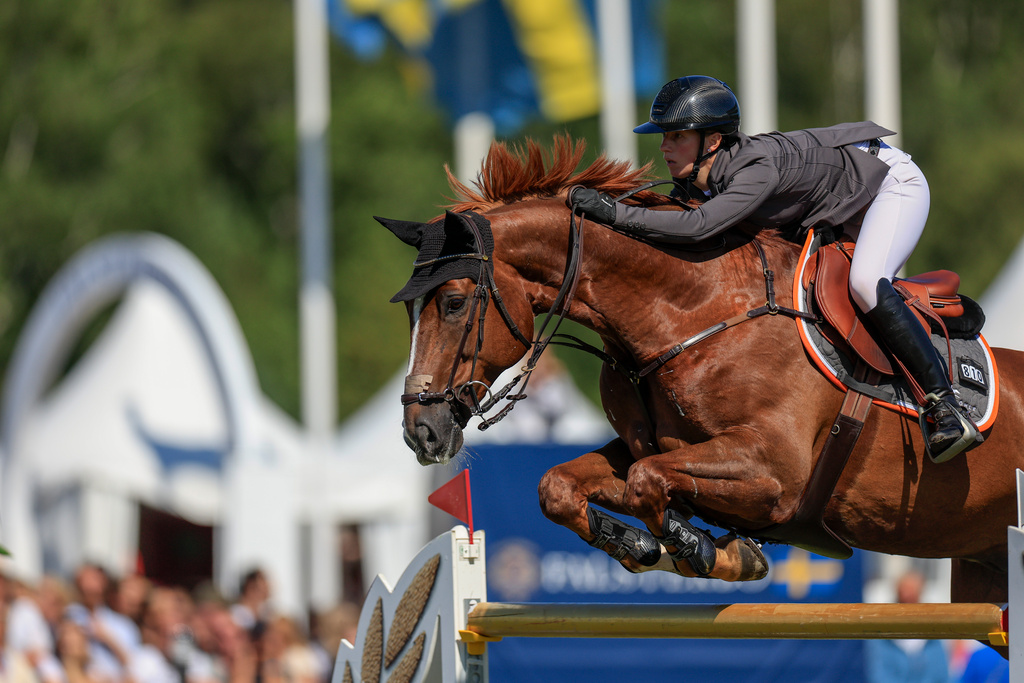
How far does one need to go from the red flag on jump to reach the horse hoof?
821mm

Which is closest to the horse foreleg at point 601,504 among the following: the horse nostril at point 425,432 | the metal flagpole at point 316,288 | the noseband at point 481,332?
the noseband at point 481,332

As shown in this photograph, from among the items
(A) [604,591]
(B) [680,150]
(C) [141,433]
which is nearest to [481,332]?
(B) [680,150]

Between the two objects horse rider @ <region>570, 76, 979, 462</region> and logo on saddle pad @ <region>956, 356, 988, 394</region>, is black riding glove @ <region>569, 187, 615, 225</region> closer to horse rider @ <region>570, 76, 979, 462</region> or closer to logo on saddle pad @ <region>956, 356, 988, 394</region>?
horse rider @ <region>570, 76, 979, 462</region>

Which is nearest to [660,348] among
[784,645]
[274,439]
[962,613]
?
[962,613]

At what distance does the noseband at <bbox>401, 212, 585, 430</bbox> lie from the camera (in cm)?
365

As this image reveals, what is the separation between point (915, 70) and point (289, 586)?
81.1 ft

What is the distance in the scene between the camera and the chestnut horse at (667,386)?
3.72 m

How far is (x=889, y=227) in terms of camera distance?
406cm

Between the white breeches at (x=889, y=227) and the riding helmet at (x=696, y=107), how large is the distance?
56cm

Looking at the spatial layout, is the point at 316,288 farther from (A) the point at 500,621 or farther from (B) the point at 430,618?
(A) the point at 500,621

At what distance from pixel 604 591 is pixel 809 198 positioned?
3.84m

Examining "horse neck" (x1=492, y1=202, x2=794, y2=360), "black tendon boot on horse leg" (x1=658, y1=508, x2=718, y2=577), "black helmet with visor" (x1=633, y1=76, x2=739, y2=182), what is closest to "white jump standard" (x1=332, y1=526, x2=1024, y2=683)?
"black tendon boot on horse leg" (x1=658, y1=508, x2=718, y2=577)

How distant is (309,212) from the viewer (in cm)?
1448

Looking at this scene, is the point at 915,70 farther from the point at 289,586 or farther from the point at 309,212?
the point at 289,586
